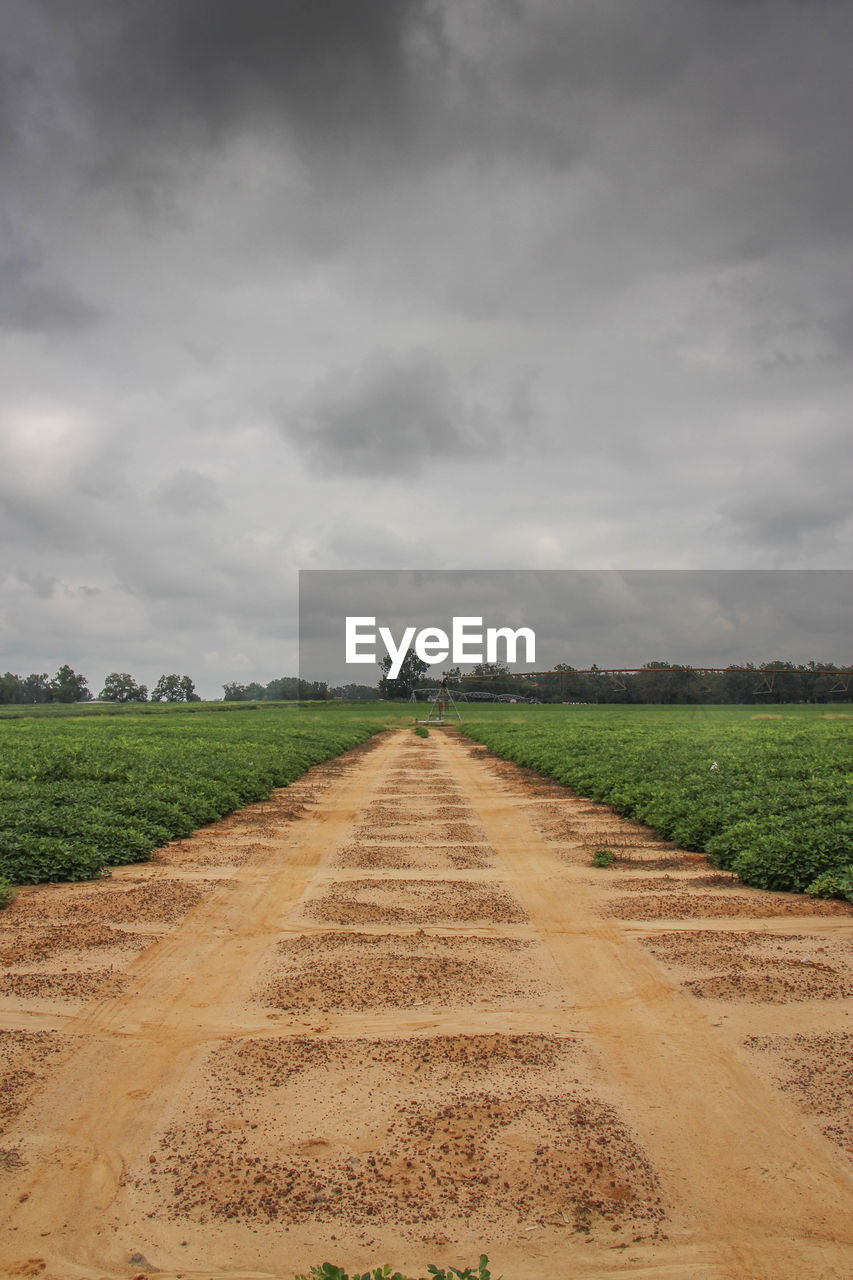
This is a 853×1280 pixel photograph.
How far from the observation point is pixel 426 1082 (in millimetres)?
4840

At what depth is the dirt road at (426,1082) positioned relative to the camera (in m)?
3.53

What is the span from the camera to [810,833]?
1018cm

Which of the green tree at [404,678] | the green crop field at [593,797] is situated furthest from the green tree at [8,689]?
the green crop field at [593,797]

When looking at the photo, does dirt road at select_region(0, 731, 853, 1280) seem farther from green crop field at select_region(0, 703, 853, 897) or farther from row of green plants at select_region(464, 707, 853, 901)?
green crop field at select_region(0, 703, 853, 897)

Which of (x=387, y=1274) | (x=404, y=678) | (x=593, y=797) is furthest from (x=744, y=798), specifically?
(x=404, y=678)

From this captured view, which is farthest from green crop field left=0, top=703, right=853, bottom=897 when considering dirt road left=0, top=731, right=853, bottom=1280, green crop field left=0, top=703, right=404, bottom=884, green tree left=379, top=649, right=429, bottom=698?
green tree left=379, top=649, right=429, bottom=698

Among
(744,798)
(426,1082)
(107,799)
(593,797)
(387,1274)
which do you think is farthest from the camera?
(593,797)

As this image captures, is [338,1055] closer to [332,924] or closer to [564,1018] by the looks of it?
[564,1018]

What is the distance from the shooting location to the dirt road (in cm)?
353

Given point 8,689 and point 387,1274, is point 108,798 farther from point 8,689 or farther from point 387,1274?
point 8,689

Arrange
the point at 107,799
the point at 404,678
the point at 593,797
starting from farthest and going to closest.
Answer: the point at 404,678 → the point at 593,797 → the point at 107,799

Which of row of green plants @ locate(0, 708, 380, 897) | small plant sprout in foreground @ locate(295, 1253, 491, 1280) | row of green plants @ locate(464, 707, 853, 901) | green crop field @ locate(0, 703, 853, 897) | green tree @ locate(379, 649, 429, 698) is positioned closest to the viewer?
small plant sprout in foreground @ locate(295, 1253, 491, 1280)

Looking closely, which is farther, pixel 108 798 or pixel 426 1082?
pixel 108 798

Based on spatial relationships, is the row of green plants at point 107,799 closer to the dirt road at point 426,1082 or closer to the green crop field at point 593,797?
the green crop field at point 593,797
